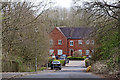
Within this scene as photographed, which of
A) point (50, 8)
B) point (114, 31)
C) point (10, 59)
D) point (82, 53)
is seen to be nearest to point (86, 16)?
point (114, 31)

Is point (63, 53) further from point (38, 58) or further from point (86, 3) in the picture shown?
point (86, 3)

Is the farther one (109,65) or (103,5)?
(109,65)

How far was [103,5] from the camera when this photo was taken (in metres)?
16.1

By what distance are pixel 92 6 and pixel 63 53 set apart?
48.0 metres

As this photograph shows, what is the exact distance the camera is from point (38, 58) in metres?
32.6

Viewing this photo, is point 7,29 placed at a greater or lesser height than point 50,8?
lesser

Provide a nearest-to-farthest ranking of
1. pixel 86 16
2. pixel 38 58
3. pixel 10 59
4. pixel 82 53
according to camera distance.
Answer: pixel 86 16
pixel 10 59
pixel 38 58
pixel 82 53

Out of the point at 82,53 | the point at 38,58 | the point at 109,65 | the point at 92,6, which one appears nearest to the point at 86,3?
the point at 92,6

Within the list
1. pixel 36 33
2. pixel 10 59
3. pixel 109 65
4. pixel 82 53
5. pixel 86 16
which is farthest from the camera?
pixel 82 53

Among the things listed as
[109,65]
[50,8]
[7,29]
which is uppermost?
[50,8]

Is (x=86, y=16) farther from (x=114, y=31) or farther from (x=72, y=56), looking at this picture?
(x=72, y=56)

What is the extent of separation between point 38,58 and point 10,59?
6.32 metres

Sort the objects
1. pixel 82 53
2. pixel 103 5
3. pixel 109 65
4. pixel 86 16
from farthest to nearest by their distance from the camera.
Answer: pixel 82 53 → pixel 109 65 → pixel 86 16 → pixel 103 5

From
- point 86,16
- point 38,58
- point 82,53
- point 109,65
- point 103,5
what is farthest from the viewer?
point 82,53
